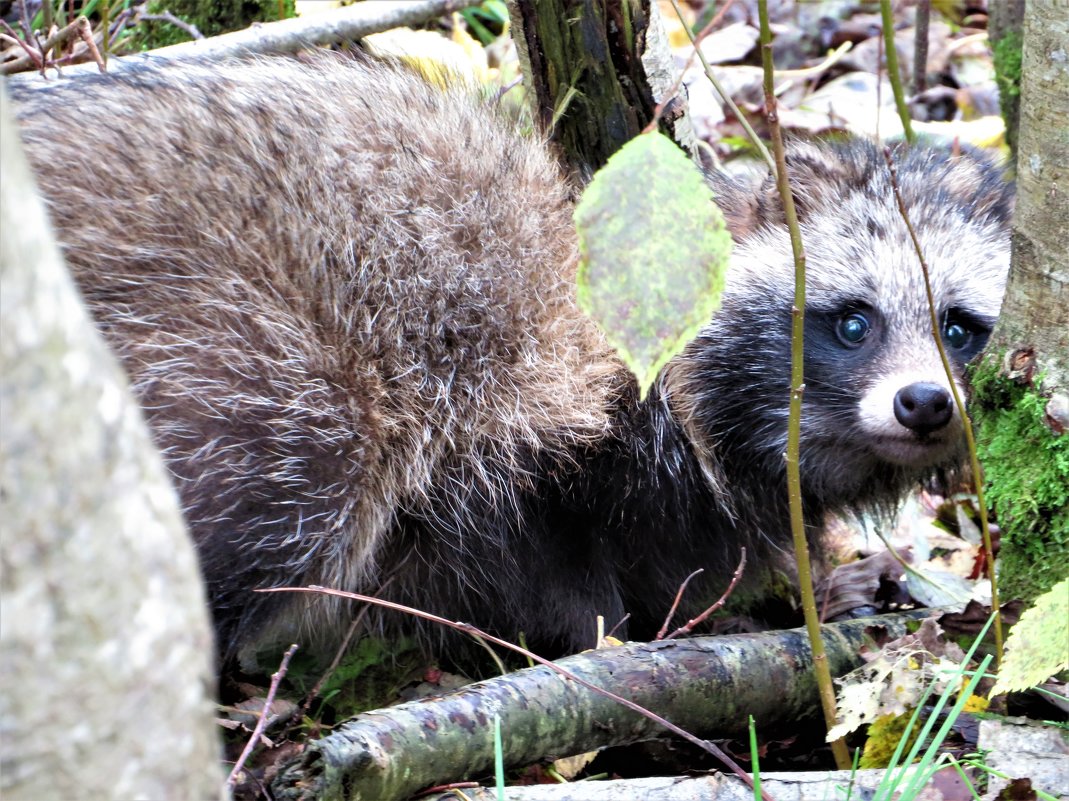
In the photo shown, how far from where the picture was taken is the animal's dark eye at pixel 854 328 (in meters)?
3.66

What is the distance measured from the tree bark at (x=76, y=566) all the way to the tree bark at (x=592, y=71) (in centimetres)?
282

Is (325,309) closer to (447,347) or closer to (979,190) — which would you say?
(447,347)

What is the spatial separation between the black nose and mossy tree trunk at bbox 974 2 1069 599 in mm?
363

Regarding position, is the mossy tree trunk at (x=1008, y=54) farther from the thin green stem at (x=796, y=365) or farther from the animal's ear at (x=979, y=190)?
the thin green stem at (x=796, y=365)

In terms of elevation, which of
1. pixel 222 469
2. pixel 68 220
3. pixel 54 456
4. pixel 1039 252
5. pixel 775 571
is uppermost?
pixel 54 456

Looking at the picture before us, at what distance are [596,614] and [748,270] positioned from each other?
4.01 feet

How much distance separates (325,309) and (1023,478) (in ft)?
6.03

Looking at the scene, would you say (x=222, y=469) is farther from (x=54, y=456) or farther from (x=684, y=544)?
(x=54, y=456)

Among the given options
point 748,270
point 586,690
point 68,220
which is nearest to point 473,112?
point 748,270

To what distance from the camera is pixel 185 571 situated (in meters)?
1.33

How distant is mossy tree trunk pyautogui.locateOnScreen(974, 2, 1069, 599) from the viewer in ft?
8.66

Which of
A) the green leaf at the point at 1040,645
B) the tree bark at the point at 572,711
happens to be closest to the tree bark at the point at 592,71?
the tree bark at the point at 572,711

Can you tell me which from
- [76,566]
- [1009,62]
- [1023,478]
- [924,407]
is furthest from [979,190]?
[76,566]

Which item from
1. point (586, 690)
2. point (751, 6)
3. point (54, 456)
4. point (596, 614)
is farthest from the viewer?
point (751, 6)
